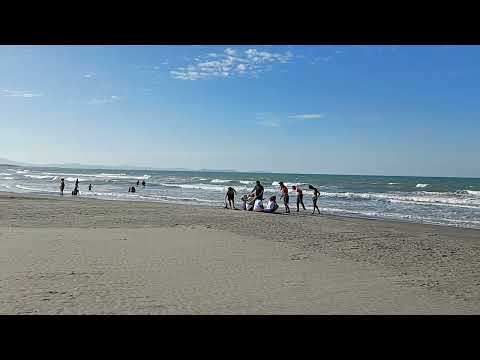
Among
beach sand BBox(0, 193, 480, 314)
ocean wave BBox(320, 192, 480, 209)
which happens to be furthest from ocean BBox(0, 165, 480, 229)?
beach sand BBox(0, 193, 480, 314)

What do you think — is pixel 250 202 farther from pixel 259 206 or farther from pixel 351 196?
pixel 351 196

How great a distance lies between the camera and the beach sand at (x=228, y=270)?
4.97 m

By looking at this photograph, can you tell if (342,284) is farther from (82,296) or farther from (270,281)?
(82,296)

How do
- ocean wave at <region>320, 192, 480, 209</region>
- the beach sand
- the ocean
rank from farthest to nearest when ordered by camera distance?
ocean wave at <region>320, 192, 480, 209</region> → the ocean → the beach sand

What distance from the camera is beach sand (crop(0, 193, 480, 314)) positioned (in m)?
4.97

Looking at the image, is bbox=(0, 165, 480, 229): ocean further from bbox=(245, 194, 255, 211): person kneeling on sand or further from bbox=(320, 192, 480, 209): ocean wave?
bbox=(245, 194, 255, 211): person kneeling on sand

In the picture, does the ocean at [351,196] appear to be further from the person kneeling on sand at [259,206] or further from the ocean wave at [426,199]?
the person kneeling on sand at [259,206]

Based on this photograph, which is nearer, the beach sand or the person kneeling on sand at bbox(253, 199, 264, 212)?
the beach sand

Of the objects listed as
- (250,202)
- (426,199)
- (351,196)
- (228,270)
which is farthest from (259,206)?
(426,199)

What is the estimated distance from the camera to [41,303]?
469 cm
